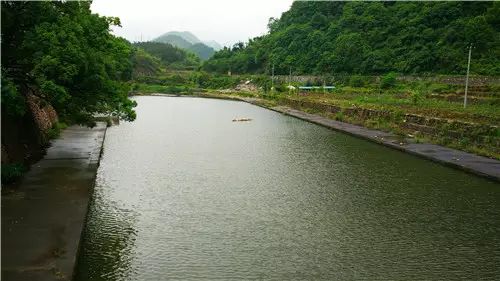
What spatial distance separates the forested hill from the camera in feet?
193

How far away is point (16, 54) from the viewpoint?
10594mm

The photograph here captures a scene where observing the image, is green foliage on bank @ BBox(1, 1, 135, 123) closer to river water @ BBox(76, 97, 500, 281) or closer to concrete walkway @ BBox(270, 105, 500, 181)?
river water @ BBox(76, 97, 500, 281)

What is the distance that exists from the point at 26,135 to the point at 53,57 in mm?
6114

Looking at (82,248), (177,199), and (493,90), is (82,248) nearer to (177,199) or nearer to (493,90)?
(177,199)

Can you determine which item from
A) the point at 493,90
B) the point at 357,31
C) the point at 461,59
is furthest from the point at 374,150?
the point at 357,31

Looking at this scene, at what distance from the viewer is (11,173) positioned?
1096 cm

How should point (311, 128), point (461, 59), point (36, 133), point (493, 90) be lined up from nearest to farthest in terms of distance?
point (36, 133), point (311, 128), point (493, 90), point (461, 59)

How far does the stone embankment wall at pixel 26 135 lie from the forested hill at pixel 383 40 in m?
47.5

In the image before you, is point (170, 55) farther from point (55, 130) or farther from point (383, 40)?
point (55, 130)

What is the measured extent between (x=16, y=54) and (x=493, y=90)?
117 feet

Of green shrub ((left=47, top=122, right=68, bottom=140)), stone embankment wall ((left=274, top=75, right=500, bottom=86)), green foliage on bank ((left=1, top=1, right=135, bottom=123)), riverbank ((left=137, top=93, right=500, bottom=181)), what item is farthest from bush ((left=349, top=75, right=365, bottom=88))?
green foliage on bank ((left=1, top=1, right=135, bottom=123))

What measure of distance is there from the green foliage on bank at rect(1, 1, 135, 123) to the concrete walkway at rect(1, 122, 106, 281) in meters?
1.74

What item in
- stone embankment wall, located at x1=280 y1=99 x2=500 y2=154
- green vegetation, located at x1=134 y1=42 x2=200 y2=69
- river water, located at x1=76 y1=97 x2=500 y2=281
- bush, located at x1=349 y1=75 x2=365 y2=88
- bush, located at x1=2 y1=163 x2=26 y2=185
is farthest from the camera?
green vegetation, located at x1=134 y1=42 x2=200 y2=69

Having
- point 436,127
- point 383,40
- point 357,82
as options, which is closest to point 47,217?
point 436,127
